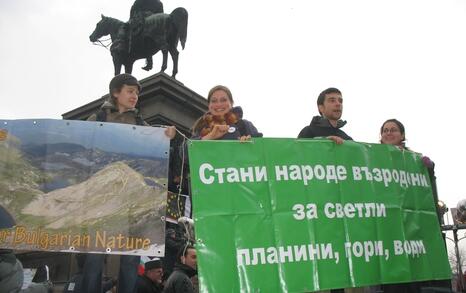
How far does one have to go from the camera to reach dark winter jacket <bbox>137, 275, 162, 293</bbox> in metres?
5.21

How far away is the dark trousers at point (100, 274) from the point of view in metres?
3.52

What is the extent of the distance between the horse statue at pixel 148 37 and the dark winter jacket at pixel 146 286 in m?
7.20

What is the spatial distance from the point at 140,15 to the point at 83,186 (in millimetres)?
9656

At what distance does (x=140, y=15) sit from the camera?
12266 mm

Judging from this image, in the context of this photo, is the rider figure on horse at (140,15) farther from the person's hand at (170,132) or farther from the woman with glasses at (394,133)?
the person's hand at (170,132)

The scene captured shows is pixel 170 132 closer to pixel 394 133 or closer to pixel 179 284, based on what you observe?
pixel 179 284

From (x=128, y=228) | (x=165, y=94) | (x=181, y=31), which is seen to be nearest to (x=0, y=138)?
(x=128, y=228)

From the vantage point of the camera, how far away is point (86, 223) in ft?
10.7

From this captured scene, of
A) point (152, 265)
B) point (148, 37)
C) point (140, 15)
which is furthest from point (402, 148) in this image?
point (140, 15)

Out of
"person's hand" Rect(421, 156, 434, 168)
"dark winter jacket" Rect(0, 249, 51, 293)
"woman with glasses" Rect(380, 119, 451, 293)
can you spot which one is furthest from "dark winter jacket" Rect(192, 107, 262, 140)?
"dark winter jacket" Rect(0, 249, 51, 293)

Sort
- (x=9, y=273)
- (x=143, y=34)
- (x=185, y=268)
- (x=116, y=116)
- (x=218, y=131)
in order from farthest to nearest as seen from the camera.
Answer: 1. (x=143, y=34)
2. (x=185, y=268)
3. (x=116, y=116)
4. (x=9, y=273)
5. (x=218, y=131)

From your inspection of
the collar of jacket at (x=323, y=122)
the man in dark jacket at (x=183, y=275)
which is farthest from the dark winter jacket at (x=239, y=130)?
the man in dark jacket at (x=183, y=275)

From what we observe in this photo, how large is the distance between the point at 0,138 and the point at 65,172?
56 centimetres

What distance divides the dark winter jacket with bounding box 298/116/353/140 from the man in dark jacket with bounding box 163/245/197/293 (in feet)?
4.82
